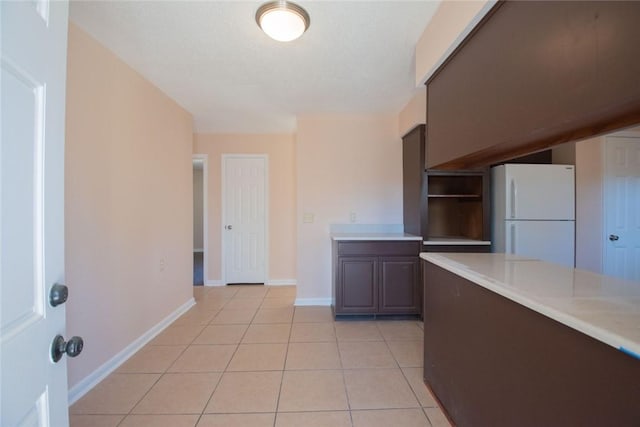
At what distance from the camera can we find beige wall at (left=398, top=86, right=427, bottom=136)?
112 inches

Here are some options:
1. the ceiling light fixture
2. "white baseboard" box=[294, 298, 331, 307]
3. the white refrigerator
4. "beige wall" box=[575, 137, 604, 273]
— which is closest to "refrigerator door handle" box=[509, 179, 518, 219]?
the white refrigerator

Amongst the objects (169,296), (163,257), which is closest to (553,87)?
(163,257)

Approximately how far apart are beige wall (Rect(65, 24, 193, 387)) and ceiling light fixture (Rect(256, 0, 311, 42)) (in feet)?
4.01

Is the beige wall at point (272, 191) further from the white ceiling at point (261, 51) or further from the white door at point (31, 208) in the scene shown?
the white door at point (31, 208)

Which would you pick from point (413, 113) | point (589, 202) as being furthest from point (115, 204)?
point (589, 202)

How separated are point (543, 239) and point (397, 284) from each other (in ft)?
5.20

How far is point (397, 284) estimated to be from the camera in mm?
3074

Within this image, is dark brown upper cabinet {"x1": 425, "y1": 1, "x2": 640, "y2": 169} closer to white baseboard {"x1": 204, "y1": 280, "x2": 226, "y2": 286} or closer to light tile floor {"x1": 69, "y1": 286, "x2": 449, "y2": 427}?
light tile floor {"x1": 69, "y1": 286, "x2": 449, "y2": 427}

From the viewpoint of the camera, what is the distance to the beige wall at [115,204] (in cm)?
180

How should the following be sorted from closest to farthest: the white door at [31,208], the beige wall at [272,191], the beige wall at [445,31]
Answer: the white door at [31,208] → the beige wall at [445,31] → the beige wall at [272,191]

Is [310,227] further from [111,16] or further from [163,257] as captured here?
[111,16]

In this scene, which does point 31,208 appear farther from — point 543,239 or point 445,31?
point 543,239

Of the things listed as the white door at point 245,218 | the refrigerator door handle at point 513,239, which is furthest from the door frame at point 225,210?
the refrigerator door handle at point 513,239

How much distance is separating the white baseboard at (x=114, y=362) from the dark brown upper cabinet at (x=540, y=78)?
2.78 meters
